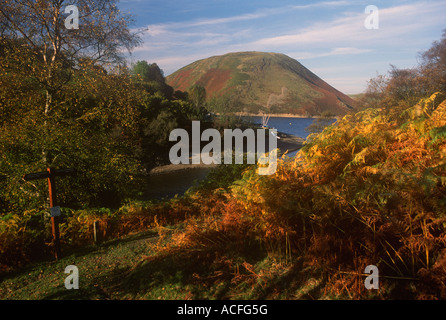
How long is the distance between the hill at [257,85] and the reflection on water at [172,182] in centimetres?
2742

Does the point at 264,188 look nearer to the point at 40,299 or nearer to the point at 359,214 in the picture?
the point at 359,214

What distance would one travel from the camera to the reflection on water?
78.9 feet

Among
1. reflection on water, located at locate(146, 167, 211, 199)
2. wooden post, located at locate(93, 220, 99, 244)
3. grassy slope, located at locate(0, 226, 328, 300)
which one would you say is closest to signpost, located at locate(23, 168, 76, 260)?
grassy slope, located at locate(0, 226, 328, 300)

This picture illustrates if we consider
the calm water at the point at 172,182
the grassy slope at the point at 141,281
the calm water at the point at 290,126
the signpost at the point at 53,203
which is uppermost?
the calm water at the point at 290,126

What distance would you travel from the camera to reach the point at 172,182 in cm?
2848

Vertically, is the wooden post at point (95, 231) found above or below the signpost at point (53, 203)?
below

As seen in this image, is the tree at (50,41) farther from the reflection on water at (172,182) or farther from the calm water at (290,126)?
the calm water at (290,126)

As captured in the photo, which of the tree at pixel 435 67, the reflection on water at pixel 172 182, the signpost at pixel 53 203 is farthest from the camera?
the reflection on water at pixel 172 182

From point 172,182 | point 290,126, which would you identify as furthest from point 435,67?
point 290,126

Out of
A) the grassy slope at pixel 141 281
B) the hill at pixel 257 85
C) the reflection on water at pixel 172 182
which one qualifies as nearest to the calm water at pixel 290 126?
the hill at pixel 257 85

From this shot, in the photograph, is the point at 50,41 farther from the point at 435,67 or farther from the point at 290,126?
A: the point at 290,126

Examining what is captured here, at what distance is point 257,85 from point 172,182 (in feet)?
287

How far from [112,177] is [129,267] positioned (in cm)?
461

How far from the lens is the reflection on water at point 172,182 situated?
24.0m
